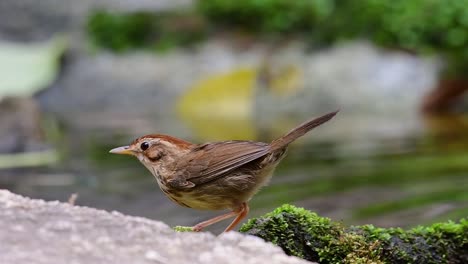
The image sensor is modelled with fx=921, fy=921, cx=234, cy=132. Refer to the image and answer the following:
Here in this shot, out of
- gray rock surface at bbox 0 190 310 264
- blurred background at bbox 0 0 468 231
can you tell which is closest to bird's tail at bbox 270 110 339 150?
gray rock surface at bbox 0 190 310 264

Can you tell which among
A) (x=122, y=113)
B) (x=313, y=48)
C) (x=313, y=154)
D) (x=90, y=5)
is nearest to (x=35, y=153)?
(x=313, y=154)

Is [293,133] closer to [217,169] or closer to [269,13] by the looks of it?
[217,169]

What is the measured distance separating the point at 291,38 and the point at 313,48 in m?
0.62

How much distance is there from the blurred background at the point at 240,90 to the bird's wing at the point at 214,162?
3242 mm

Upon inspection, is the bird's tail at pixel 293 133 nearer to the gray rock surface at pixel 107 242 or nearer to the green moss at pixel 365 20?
the gray rock surface at pixel 107 242

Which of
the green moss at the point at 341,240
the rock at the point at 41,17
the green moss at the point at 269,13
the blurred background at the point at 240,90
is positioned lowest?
the green moss at the point at 341,240

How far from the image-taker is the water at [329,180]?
749cm

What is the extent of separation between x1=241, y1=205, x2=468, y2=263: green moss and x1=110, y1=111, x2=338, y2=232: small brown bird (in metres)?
0.56

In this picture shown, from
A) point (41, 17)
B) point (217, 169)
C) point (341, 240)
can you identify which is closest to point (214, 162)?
point (217, 169)

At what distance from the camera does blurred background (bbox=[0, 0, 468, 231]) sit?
9.28m

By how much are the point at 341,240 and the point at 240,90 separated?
1132 centimetres

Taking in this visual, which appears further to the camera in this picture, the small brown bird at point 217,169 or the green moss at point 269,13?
the green moss at point 269,13

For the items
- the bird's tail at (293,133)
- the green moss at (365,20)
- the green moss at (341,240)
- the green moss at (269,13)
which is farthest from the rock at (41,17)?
the green moss at (341,240)

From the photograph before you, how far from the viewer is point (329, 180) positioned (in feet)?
29.4
